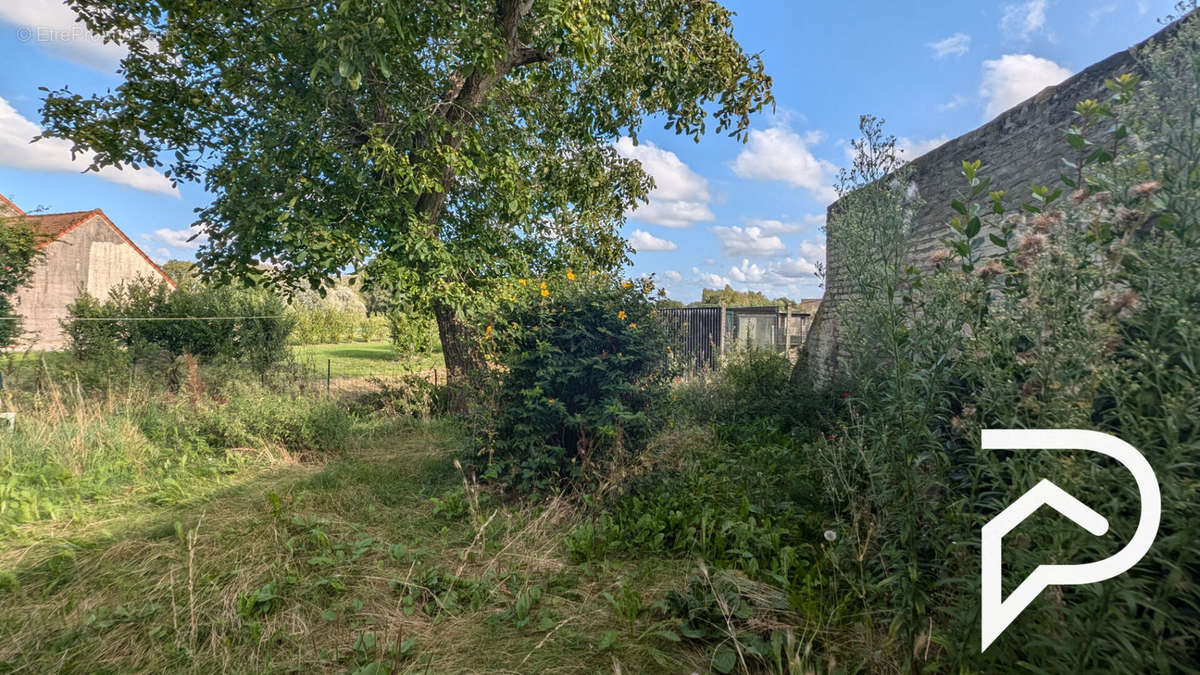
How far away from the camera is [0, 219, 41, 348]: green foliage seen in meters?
7.03

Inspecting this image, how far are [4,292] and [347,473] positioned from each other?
7007 mm

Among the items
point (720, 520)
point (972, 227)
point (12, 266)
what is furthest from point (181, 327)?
point (972, 227)

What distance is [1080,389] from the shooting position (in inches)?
53.8

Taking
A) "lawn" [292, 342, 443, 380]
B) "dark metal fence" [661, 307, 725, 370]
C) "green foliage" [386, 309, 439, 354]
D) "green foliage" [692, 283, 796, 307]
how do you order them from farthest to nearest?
"green foliage" [692, 283, 796, 307] → "dark metal fence" [661, 307, 725, 370] → "lawn" [292, 342, 443, 380] → "green foliage" [386, 309, 439, 354]

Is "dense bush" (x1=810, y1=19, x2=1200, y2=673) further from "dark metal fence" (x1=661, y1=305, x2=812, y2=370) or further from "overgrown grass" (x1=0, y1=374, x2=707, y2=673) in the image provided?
"dark metal fence" (x1=661, y1=305, x2=812, y2=370)

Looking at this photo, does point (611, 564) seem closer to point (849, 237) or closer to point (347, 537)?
point (347, 537)

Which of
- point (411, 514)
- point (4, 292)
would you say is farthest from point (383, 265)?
point (4, 292)

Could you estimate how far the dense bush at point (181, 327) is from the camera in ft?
25.5

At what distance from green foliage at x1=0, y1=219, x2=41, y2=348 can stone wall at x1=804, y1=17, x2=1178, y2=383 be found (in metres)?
10.4

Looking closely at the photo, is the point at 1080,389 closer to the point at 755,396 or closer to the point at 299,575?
the point at 299,575

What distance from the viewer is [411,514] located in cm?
371

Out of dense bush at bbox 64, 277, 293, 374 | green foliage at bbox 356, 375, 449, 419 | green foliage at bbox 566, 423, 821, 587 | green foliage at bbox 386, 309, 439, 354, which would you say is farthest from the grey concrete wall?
green foliage at bbox 566, 423, 821, 587

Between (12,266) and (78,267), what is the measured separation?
1095 cm

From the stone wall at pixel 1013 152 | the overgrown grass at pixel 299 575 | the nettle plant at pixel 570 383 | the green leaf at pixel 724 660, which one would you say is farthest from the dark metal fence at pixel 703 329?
the green leaf at pixel 724 660
